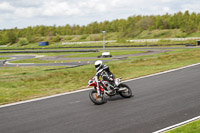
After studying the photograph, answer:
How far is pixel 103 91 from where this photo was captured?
1061 cm

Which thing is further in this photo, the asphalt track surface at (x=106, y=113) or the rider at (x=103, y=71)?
the rider at (x=103, y=71)

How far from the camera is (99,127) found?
7.55 meters

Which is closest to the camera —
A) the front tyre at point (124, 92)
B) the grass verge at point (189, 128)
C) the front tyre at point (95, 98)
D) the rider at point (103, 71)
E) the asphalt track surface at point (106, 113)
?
the grass verge at point (189, 128)

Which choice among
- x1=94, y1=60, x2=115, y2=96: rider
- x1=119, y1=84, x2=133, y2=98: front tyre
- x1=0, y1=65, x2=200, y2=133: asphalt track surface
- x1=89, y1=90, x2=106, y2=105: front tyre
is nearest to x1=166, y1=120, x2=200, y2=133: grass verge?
x1=0, y1=65, x2=200, y2=133: asphalt track surface

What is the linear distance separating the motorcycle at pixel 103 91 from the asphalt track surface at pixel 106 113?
0.85 ft

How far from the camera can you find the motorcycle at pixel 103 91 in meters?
10.3

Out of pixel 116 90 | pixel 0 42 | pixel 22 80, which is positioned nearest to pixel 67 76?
A: pixel 22 80

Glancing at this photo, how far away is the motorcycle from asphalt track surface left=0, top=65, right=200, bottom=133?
26cm

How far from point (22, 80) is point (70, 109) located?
8.64 metres

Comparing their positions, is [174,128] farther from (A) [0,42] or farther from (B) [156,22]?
(A) [0,42]

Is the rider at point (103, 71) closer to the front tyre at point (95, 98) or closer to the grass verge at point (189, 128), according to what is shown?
the front tyre at point (95, 98)

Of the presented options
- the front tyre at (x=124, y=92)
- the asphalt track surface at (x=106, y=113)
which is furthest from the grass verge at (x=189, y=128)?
the front tyre at (x=124, y=92)

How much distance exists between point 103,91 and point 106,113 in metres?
1.71

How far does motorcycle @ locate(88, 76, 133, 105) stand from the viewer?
33.8ft
